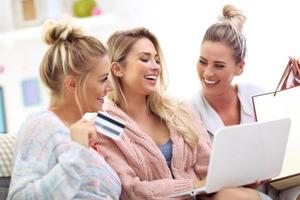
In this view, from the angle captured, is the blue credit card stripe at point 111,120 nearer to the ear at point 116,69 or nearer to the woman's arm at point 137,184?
the woman's arm at point 137,184

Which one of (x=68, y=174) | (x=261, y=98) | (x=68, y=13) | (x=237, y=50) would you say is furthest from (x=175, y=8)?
(x=68, y=174)

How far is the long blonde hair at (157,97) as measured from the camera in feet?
5.02

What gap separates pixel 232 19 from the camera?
1.82m

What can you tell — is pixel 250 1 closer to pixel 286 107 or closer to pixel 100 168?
pixel 286 107

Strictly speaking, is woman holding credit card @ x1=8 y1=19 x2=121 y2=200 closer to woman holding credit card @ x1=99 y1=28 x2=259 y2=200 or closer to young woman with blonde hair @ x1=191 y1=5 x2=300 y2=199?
woman holding credit card @ x1=99 y1=28 x2=259 y2=200

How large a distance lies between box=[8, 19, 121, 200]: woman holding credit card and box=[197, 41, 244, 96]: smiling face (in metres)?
0.45

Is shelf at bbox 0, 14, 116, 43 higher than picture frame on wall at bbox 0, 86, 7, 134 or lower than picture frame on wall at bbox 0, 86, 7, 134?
higher

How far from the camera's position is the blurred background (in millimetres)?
2309

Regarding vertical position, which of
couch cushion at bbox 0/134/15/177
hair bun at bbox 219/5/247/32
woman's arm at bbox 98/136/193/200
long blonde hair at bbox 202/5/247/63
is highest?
hair bun at bbox 219/5/247/32

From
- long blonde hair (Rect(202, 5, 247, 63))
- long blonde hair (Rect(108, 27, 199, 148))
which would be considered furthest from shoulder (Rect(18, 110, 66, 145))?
long blonde hair (Rect(202, 5, 247, 63))

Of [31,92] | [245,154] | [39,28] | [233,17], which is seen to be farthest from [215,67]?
[31,92]

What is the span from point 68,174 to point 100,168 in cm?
16

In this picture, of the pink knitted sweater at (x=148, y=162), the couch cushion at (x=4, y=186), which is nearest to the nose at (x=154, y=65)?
the pink knitted sweater at (x=148, y=162)

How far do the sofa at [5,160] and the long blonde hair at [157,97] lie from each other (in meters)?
0.33
